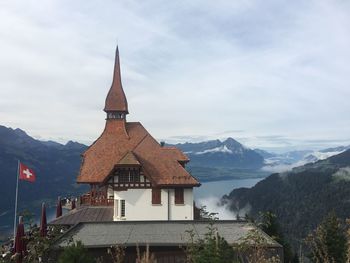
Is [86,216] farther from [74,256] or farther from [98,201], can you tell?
[74,256]

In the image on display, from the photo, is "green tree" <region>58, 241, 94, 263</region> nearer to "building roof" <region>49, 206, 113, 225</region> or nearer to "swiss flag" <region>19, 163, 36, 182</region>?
"swiss flag" <region>19, 163, 36, 182</region>

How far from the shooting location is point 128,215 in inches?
1447

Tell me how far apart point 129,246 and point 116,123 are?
2619 centimetres

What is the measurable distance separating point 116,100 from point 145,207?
45.1 ft

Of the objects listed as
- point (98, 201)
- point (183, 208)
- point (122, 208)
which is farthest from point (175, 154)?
point (98, 201)

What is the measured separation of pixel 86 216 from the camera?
3500cm

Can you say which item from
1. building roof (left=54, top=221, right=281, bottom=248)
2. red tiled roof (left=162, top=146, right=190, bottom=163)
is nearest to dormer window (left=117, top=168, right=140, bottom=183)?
red tiled roof (left=162, top=146, right=190, bottom=163)

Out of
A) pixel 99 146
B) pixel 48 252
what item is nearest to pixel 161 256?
pixel 48 252

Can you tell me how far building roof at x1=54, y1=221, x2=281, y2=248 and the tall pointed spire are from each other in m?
22.6

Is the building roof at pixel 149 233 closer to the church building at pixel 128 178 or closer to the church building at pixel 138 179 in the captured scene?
the church building at pixel 128 178

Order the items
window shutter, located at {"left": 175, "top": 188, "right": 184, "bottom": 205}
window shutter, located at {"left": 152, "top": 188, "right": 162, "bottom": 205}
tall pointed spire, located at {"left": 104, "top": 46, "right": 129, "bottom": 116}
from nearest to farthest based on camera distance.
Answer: window shutter, located at {"left": 152, "top": 188, "right": 162, "bottom": 205}, window shutter, located at {"left": 175, "top": 188, "right": 184, "bottom": 205}, tall pointed spire, located at {"left": 104, "top": 46, "right": 129, "bottom": 116}

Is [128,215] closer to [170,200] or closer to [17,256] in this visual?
[170,200]

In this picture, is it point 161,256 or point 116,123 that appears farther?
point 116,123

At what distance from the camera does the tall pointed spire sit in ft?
149
